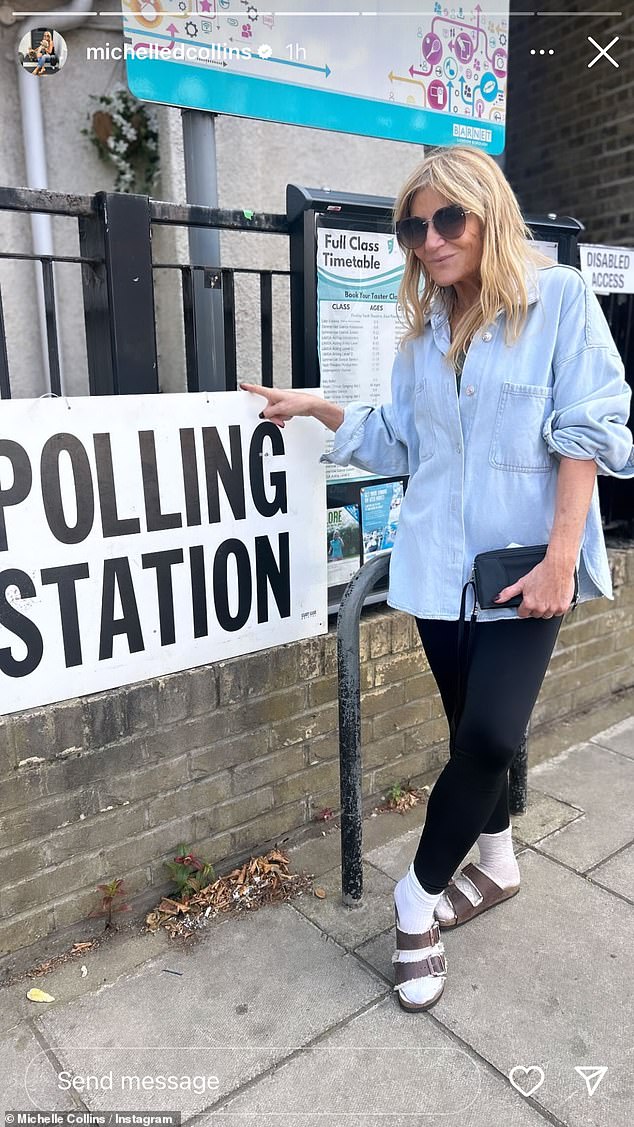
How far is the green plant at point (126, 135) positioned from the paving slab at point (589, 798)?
3592mm

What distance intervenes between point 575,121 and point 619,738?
4.12 meters

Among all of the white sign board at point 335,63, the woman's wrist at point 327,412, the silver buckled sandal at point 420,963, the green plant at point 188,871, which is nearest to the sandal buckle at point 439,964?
the silver buckled sandal at point 420,963

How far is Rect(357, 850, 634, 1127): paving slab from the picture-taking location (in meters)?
1.84

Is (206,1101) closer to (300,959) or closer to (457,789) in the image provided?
(300,959)

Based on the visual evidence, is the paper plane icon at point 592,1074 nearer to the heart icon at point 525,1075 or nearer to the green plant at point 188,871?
the heart icon at point 525,1075

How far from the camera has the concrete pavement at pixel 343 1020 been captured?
1794 millimetres

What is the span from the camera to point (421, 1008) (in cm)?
202

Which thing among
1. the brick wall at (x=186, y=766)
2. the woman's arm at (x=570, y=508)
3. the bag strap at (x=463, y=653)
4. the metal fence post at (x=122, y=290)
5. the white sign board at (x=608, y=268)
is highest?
the white sign board at (x=608, y=268)

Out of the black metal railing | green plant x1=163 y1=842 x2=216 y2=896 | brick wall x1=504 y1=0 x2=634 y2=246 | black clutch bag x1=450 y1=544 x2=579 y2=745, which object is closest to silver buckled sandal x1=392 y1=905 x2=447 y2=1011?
green plant x1=163 y1=842 x2=216 y2=896

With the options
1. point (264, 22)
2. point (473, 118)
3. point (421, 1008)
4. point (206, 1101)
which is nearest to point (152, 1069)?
point (206, 1101)

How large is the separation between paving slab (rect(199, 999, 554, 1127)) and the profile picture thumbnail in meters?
4.23

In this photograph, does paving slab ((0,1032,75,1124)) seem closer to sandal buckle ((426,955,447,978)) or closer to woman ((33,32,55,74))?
sandal buckle ((426,955,447,978))

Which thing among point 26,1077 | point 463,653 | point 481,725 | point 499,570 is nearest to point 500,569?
point 499,570

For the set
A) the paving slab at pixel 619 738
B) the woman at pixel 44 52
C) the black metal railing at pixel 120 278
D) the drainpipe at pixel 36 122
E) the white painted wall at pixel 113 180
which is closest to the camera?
the black metal railing at pixel 120 278
